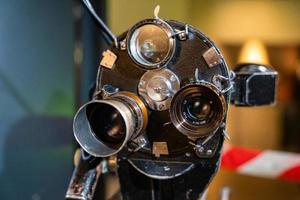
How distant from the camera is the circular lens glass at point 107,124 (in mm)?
791

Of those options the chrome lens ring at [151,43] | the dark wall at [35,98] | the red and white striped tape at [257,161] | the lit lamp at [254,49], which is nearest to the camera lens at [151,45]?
the chrome lens ring at [151,43]

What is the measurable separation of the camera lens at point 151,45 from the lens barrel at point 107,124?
71mm

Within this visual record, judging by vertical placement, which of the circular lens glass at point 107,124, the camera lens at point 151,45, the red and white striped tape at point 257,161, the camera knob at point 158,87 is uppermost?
the camera lens at point 151,45

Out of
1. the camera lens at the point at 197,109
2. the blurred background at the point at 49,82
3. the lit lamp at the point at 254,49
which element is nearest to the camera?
the camera lens at the point at 197,109

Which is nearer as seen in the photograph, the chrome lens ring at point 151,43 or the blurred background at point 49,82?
the chrome lens ring at point 151,43

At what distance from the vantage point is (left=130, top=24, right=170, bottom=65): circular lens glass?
2.60 feet

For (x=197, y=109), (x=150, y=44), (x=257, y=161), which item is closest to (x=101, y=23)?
(x=150, y=44)

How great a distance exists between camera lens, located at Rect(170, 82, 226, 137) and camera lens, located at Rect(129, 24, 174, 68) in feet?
0.27

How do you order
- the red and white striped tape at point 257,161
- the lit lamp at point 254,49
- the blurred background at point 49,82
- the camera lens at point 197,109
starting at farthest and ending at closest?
the lit lamp at point 254,49
the red and white striped tape at point 257,161
the blurred background at point 49,82
the camera lens at point 197,109

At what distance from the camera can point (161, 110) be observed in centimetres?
81

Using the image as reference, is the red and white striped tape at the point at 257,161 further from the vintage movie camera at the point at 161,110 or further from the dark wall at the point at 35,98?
the vintage movie camera at the point at 161,110

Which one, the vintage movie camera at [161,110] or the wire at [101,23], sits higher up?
the wire at [101,23]

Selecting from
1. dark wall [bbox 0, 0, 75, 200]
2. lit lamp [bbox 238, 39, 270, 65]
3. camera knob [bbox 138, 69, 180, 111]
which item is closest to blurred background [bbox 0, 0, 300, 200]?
dark wall [bbox 0, 0, 75, 200]

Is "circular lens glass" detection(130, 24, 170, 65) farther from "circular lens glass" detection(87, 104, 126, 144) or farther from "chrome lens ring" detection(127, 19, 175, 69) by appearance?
"circular lens glass" detection(87, 104, 126, 144)
